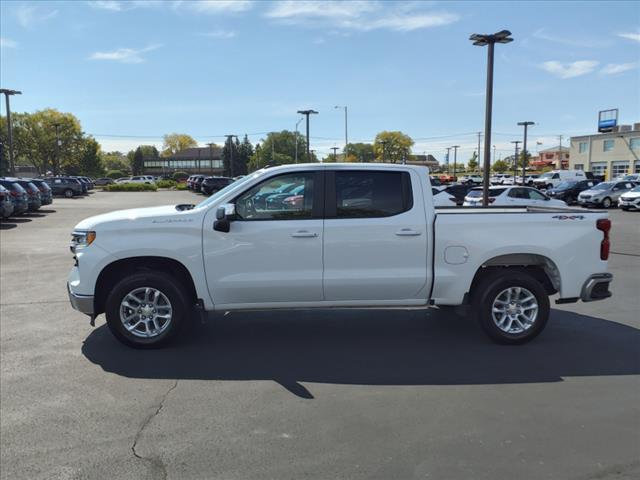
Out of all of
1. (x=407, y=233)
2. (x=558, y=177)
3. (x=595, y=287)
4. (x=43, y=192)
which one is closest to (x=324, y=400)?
(x=407, y=233)

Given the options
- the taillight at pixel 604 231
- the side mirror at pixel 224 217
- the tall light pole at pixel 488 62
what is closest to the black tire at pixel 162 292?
the side mirror at pixel 224 217

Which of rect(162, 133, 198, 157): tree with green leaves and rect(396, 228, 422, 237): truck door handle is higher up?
rect(162, 133, 198, 157): tree with green leaves

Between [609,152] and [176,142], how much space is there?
12145 cm

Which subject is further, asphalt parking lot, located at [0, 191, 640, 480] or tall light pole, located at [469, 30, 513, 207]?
tall light pole, located at [469, 30, 513, 207]

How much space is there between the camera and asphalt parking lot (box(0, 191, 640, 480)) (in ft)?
10.9

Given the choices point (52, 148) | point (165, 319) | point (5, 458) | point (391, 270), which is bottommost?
point (5, 458)

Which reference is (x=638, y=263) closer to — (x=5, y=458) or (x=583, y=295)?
(x=583, y=295)

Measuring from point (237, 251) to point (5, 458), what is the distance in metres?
2.59

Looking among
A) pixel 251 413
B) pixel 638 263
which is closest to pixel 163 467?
pixel 251 413

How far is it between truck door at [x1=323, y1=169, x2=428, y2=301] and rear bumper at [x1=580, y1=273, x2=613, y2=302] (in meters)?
1.73

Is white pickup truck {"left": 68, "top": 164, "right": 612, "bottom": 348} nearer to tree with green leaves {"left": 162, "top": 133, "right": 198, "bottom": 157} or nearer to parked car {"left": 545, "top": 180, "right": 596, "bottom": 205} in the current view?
parked car {"left": 545, "top": 180, "right": 596, "bottom": 205}

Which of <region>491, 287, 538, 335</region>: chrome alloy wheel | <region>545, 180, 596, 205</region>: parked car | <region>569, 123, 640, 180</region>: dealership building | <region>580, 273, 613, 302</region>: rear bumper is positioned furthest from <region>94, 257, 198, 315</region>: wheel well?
<region>569, 123, 640, 180</region>: dealership building

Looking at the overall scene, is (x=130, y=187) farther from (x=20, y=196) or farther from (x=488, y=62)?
(x=488, y=62)

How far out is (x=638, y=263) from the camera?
1066 cm
